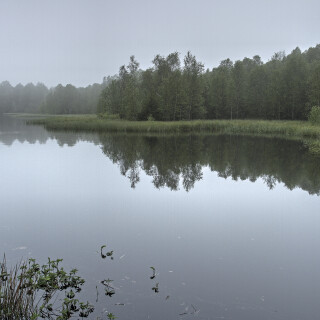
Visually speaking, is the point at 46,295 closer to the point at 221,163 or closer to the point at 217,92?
the point at 221,163

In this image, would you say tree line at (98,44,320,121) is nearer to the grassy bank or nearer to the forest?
the forest

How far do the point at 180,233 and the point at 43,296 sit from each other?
14.8ft

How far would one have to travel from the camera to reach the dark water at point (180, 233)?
632 centimetres

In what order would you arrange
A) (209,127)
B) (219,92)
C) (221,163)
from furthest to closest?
(219,92)
(209,127)
(221,163)

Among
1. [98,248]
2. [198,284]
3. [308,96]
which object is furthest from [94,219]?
[308,96]


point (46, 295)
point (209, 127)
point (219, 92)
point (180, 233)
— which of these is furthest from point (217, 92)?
point (46, 295)

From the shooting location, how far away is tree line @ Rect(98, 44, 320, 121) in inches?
2381

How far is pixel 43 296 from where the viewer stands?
20.9 feet

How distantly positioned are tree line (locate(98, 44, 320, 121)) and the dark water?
41.9m

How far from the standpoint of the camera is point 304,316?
5.78m

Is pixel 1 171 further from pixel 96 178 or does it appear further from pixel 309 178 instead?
pixel 309 178

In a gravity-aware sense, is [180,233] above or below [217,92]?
below

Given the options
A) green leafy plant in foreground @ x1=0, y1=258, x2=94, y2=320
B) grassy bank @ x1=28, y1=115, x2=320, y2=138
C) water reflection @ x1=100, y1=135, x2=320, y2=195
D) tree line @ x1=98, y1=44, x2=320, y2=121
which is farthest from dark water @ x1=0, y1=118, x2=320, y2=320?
tree line @ x1=98, y1=44, x2=320, y2=121

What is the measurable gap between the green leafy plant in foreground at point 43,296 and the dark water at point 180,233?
358 mm
